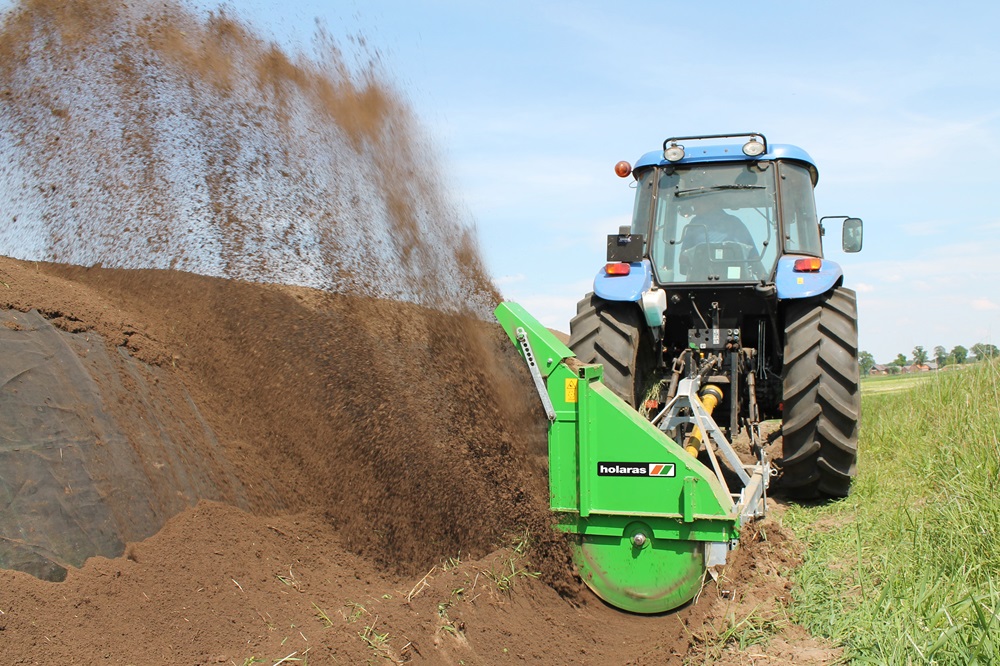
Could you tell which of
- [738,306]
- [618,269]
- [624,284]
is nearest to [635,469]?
[624,284]

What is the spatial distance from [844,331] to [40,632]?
4446 mm

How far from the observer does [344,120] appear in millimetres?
5234

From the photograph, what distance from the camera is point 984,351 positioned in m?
7.73

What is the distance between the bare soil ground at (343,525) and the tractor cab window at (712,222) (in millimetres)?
1422

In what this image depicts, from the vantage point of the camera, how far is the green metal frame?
370 cm

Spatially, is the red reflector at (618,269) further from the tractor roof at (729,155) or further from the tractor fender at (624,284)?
the tractor roof at (729,155)

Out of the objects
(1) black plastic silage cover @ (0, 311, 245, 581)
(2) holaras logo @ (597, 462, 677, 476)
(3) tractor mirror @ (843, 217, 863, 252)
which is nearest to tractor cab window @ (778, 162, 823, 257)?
(3) tractor mirror @ (843, 217, 863, 252)

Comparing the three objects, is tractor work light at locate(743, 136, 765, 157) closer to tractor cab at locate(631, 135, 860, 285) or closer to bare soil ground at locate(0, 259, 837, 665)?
tractor cab at locate(631, 135, 860, 285)

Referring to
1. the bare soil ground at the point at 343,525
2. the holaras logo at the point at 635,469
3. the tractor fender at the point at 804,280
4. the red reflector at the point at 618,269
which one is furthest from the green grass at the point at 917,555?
the red reflector at the point at 618,269

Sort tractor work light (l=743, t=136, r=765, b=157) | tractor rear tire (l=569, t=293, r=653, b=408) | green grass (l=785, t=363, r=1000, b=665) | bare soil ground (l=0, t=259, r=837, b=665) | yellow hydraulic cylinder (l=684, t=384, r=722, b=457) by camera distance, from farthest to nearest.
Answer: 1. tractor work light (l=743, t=136, r=765, b=157)
2. tractor rear tire (l=569, t=293, r=653, b=408)
3. yellow hydraulic cylinder (l=684, t=384, r=722, b=457)
4. bare soil ground (l=0, t=259, r=837, b=665)
5. green grass (l=785, t=363, r=1000, b=665)

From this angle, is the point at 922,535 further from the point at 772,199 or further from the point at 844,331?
the point at 772,199

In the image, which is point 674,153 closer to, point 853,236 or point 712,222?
point 712,222

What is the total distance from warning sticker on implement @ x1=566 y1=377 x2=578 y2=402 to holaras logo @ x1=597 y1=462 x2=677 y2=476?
33 cm

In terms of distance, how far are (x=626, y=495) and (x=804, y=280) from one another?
2.29m
